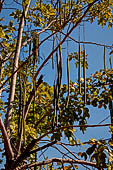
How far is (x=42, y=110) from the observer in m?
4.22

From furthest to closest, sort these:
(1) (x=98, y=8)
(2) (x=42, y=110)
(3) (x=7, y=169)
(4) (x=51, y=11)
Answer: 1. (1) (x=98, y=8)
2. (4) (x=51, y=11)
3. (2) (x=42, y=110)
4. (3) (x=7, y=169)

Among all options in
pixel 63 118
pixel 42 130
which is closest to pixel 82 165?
pixel 63 118

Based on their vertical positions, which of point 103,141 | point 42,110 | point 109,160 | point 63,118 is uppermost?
point 42,110

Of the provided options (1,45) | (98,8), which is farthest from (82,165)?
(98,8)

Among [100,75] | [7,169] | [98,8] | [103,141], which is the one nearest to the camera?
[103,141]

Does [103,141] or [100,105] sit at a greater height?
[100,105]

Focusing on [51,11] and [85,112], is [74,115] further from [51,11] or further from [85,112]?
[51,11]

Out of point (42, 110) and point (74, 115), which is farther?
point (42, 110)

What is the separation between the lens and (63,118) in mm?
3445

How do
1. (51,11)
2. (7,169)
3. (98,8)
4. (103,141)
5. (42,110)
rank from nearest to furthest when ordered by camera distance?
(103,141)
(7,169)
(42,110)
(51,11)
(98,8)

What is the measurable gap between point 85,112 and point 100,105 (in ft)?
0.80

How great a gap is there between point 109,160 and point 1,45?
1845mm

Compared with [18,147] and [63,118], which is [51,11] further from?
[18,147]

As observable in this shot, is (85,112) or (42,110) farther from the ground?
(42,110)
